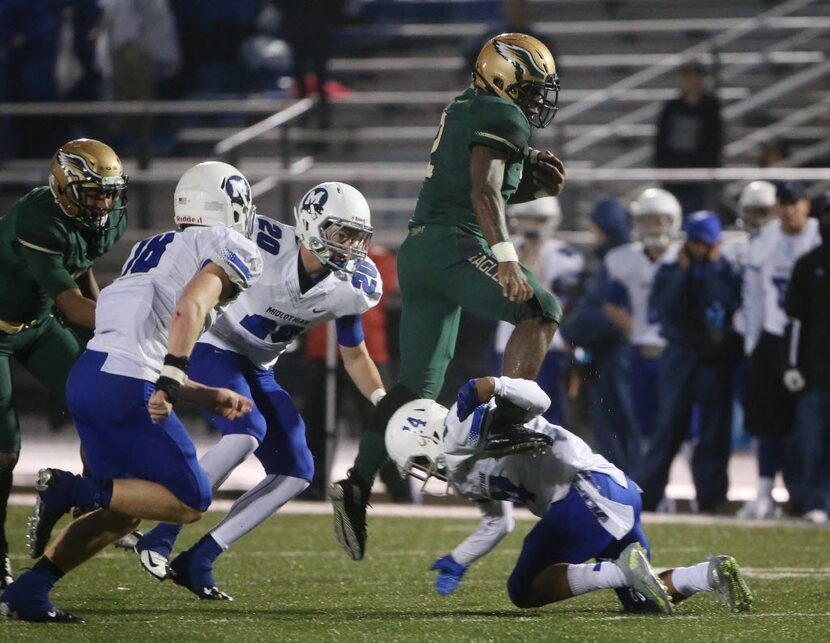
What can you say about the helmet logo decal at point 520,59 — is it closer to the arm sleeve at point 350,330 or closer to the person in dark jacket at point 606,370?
the arm sleeve at point 350,330

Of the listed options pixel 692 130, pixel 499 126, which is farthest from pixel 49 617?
pixel 692 130

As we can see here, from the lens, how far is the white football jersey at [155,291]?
16.1 ft

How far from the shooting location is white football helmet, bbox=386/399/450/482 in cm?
505

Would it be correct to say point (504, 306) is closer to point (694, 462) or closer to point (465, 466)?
point (465, 466)

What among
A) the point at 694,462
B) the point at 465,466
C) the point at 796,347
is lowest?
the point at 694,462

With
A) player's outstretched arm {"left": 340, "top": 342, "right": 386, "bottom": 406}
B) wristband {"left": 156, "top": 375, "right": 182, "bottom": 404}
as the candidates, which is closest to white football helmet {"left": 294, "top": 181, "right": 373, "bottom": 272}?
player's outstretched arm {"left": 340, "top": 342, "right": 386, "bottom": 406}

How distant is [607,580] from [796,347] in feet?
13.5

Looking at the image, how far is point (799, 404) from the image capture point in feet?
29.2

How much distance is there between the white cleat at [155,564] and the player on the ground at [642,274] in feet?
14.4

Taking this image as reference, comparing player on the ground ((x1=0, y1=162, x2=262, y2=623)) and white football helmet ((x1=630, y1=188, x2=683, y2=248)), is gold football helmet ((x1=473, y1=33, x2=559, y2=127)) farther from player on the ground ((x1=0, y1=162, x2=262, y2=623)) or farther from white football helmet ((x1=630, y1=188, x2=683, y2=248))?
white football helmet ((x1=630, y1=188, x2=683, y2=248))

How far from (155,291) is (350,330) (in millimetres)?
1265

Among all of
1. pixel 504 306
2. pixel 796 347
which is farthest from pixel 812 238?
pixel 504 306

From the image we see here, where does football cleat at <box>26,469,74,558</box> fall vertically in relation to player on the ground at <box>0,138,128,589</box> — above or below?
below

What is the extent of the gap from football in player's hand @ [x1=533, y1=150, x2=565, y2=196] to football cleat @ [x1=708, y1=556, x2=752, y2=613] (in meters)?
1.80
